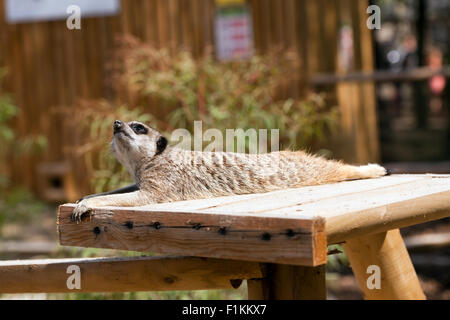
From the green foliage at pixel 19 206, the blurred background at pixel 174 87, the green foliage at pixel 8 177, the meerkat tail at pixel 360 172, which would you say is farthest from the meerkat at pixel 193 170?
the green foliage at pixel 19 206

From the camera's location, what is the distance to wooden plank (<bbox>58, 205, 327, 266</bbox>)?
7.46 ft

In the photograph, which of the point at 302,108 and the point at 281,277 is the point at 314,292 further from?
the point at 302,108

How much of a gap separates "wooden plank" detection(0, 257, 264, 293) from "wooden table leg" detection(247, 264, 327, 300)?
5cm

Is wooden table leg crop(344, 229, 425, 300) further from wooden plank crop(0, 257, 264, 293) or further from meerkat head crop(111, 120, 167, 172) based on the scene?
meerkat head crop(111, 120, 167, 172)

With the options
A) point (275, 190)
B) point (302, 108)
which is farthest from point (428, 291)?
point (275, 190)

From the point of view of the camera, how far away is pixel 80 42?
784 cm

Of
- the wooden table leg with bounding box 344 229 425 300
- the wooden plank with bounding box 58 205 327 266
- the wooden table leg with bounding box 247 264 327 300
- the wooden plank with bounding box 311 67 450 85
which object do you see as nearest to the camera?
the wooden plank with bounding box 58 205 327 266

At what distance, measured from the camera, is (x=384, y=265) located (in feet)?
11.4

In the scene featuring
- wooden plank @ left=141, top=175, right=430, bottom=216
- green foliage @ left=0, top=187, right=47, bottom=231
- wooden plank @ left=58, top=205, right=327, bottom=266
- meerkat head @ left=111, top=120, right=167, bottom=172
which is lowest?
green foliage @ left=0, top=187, right=47, bottom=231

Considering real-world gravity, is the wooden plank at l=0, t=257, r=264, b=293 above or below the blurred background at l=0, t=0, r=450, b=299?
below

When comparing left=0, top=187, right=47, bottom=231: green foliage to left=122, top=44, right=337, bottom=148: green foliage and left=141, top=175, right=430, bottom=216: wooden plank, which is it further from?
left=141, top=175, right=430, bottom=216: wooden plank
